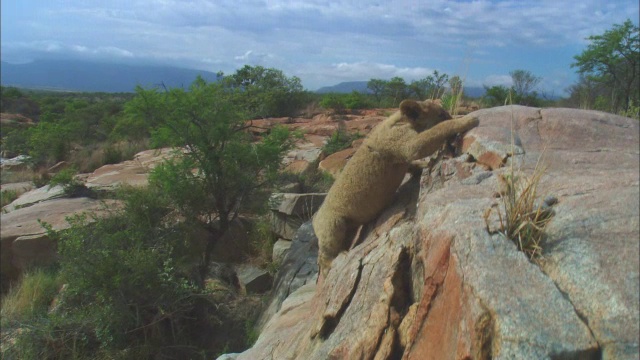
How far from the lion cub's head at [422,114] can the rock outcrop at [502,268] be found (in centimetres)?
61

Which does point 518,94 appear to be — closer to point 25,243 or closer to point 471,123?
point 471,123

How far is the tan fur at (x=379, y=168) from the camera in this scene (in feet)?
20.8

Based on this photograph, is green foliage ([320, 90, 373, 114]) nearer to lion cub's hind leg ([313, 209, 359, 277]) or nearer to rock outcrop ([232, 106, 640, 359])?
lion cub's hind leg ([313, 209, 359, 277])

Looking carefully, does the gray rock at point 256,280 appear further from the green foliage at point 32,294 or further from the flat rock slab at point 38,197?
the flat rock slab at point 38,197

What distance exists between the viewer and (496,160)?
5.16m

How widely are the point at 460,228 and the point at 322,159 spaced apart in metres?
18.5

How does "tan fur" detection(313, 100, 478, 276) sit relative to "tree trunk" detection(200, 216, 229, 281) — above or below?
above

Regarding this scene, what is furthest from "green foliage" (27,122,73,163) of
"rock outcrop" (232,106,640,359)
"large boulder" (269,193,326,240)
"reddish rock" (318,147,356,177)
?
"rock outcrop" (232,106,640,359)

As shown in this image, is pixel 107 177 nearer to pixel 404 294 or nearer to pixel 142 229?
pixel 142 229

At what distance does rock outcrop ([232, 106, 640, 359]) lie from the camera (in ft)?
10.3

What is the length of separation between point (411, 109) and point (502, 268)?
136 inches

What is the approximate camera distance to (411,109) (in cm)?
661

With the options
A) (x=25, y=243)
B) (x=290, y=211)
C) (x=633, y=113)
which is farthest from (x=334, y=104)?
(x=633, y=113)

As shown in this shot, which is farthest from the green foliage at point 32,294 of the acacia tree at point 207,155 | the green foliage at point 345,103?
the green foliage at point 345,103
